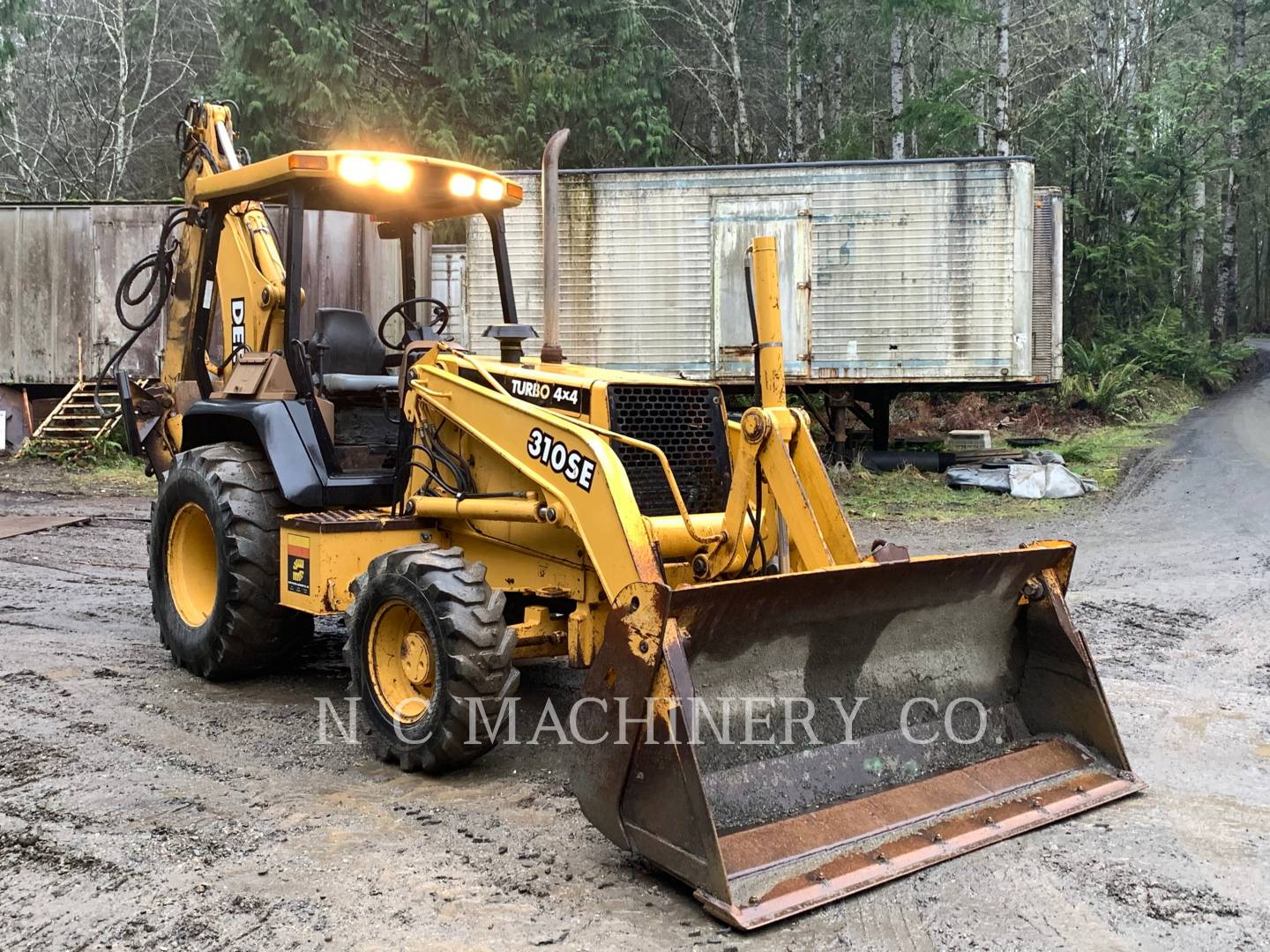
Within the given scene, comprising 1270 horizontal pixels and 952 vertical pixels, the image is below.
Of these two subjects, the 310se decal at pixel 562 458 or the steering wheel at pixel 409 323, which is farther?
the steering wheel at pixel 409 323

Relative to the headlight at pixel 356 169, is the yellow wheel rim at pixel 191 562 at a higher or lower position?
lower

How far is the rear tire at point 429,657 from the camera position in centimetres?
424

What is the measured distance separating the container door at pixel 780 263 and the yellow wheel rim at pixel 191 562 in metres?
8.04

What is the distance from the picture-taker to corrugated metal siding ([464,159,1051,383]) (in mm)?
13031

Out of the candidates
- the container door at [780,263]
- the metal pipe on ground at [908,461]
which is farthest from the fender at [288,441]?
the metal pipe on ground at [908,461]

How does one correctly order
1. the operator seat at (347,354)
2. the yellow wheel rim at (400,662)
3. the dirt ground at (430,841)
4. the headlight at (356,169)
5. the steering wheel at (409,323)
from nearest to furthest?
the dirt ground at (430,841) < the yellow wheel rim at (400,662) < the headlight at (356,169) < the operator seat at (347,354) < the steering wheel at (409,323)

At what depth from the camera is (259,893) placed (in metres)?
3.42

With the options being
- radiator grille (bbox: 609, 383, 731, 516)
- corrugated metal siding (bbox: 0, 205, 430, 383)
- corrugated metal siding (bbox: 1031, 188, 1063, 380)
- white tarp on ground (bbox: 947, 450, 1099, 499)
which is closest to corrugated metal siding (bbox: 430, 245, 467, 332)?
corrugated metal siding (bbox: 0, 205, 430, 383)

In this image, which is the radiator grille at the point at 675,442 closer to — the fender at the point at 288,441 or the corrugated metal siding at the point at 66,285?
the fender at the point at 288,441

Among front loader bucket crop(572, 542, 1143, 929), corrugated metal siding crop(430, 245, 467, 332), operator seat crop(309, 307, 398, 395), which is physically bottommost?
front loader bucket crop(572, 542, 1143, 929)

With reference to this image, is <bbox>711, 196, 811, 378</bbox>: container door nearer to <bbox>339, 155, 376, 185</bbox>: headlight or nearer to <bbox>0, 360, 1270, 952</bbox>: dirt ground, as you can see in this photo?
<bbox>0, 360, 1270, 952</bbox>: dirt ground

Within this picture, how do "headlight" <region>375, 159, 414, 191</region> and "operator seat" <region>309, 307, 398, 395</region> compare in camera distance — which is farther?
"operator seat" <region>309, 307, 398, 395</region>

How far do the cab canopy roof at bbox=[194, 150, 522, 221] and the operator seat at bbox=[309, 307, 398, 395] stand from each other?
0.60 m

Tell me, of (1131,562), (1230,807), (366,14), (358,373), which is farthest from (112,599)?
(366,14)
